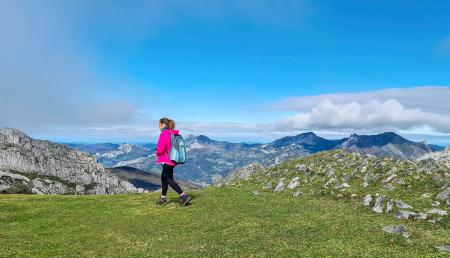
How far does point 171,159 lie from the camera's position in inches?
1109

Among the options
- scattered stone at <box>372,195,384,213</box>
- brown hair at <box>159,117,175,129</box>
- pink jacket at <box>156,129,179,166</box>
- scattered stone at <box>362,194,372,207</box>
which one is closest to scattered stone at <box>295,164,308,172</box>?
scattered stone at <box>362,194,372,207</box>

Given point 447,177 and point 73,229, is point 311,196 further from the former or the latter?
point 73,229

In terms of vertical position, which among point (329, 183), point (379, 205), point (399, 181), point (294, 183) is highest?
point (399, 181)

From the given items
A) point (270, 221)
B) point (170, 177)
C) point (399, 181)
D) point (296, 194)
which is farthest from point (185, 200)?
point (399, 181)

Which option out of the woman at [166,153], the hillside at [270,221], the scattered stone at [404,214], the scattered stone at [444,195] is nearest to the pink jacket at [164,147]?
the woman at [166,153]

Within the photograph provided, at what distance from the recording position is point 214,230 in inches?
867

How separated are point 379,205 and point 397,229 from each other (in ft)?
19.4

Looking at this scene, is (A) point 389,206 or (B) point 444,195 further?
(B) point 444,195

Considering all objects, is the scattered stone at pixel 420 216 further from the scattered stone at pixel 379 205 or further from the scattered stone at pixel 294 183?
the scattered stone at pixel 294 183

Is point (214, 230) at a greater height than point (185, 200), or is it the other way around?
point (185, 200)

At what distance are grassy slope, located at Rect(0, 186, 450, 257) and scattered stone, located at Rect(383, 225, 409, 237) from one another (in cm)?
37

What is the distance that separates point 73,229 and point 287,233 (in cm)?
1352

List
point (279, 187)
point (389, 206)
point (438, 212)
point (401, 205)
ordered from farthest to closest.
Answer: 1. point (279, 187)
2. point (389, 206)
3. point (401, 205)
4. point (438, 212)

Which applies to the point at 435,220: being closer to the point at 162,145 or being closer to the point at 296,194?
the point at 296,194
